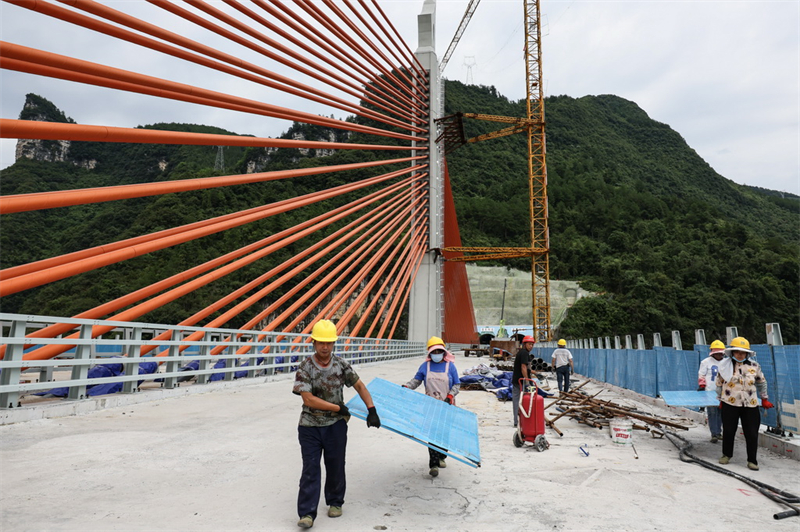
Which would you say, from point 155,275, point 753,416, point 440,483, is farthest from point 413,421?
point 155,275

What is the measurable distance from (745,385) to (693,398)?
0.86 meters

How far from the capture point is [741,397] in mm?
6504

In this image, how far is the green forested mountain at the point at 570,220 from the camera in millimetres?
55000

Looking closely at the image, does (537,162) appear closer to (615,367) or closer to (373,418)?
(615,367)

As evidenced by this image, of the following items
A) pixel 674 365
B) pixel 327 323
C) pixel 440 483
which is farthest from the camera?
pixel 674 365

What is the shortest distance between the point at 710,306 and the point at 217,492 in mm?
68566

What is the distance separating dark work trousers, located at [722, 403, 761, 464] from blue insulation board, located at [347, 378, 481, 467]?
3350mm

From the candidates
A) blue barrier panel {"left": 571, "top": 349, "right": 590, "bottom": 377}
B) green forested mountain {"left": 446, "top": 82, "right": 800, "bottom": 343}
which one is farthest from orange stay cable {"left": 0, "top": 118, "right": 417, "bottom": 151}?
green forested mountain {"left": 446, "top": 82, "right": 800, "bottom": 343}

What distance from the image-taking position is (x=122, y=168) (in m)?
101

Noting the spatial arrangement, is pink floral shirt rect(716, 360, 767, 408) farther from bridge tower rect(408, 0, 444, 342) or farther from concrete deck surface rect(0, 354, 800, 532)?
bridge tower rect(408, 0, 444, 342)

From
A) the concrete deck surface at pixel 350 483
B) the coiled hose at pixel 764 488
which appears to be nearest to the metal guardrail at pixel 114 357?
the concrete deck surface at pixel 350 483

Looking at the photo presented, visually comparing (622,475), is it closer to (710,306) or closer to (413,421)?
(413,421)

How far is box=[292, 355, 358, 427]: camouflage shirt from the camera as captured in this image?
411 centimetres

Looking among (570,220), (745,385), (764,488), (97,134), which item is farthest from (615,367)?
(570,220)
